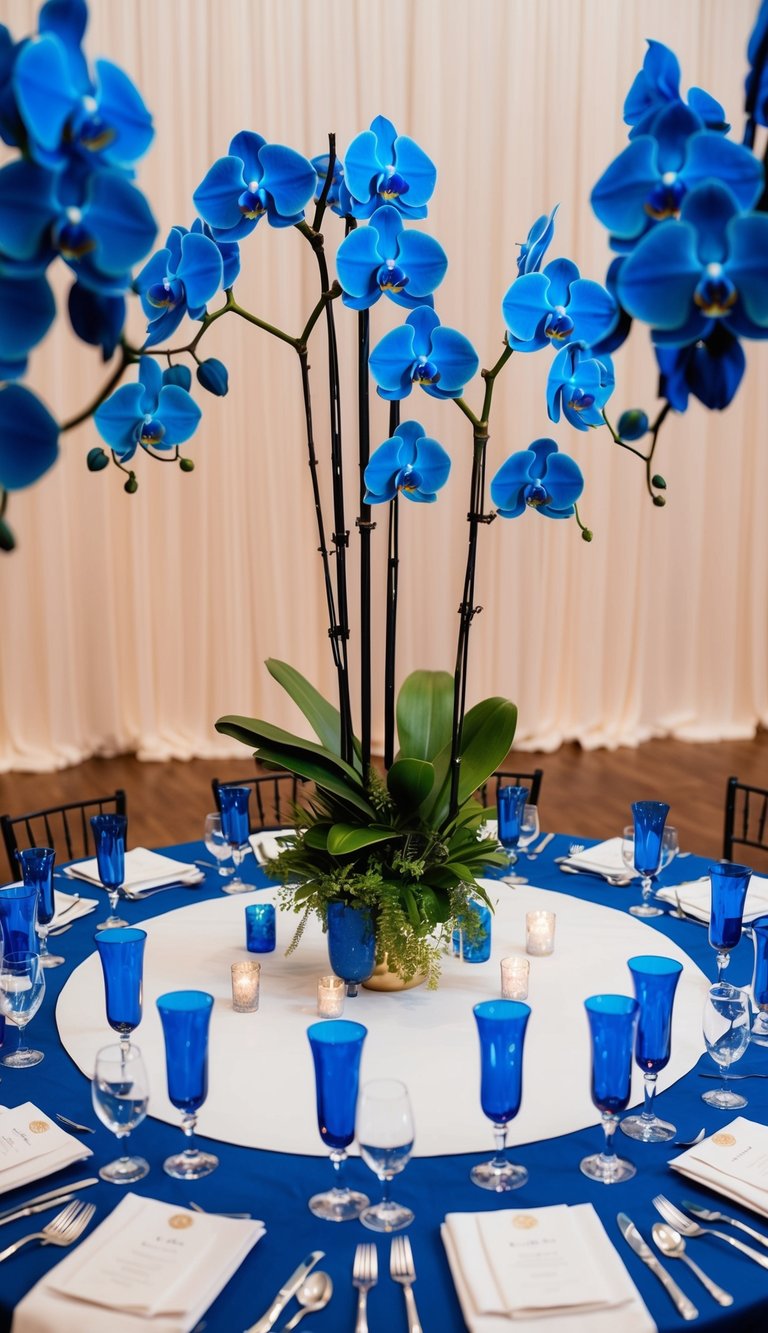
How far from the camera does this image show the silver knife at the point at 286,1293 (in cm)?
117

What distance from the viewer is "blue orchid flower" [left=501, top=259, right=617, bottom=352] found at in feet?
5.50

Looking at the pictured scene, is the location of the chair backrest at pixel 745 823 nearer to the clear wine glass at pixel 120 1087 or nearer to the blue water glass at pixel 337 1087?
the blue water glass at pixel 337 1087

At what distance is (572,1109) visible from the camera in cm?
158

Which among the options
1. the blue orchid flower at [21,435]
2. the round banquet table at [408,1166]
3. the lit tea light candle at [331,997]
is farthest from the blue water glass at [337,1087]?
the blue orchid flower at [21,435]

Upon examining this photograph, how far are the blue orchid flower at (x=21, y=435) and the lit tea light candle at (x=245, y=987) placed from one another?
1.13m

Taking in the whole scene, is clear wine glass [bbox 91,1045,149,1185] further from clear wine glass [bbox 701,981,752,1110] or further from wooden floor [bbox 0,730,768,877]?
wooden floor [bbox 0,730,768,877]

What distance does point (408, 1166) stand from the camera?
57.6 inches

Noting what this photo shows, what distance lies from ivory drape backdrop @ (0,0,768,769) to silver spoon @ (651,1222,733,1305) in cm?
499

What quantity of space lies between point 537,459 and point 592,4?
17.1 ft

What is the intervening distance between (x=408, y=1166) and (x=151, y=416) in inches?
37.3

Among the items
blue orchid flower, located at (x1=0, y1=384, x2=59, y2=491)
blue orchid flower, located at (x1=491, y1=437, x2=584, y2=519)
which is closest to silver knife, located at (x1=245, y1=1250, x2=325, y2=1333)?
blue orchid flower, located at (x1=0, y1=384, x2=59, y2=491)

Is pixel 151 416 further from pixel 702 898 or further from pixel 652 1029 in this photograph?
pixel 702 898

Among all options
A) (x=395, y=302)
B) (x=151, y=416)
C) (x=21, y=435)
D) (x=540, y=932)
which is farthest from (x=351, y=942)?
(x=21, y=435)

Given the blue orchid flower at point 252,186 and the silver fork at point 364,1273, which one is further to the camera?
the blue orchid flower at point 252,186
